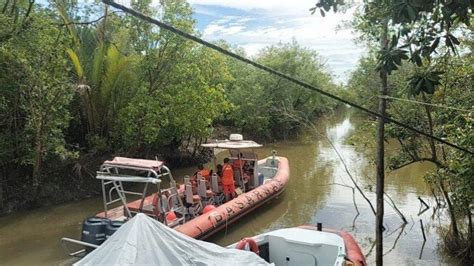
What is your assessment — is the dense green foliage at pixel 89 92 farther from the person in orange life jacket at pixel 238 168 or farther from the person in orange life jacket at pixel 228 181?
the person in orange life jacket at pixel 228 181

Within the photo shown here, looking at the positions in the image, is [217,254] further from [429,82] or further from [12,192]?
[12,192]

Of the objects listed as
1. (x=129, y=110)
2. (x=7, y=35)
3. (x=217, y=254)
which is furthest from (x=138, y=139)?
(x=217, y=254)

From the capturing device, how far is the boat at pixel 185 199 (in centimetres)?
794

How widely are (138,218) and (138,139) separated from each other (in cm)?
954

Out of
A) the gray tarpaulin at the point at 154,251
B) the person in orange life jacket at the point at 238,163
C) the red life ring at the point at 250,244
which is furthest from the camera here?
the person in orange life jacket at the point at 238,163

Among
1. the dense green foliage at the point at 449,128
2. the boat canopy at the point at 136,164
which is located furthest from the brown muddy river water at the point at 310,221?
the boat canopy at the point at 136,164

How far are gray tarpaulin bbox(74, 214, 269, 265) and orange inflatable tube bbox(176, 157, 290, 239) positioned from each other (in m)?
3.87

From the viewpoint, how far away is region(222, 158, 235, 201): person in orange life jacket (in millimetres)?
10883

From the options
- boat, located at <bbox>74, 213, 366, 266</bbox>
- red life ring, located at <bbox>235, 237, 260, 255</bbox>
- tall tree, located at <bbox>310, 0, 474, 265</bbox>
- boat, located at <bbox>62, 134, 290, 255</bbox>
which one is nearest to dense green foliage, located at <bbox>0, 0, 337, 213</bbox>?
boat, located at <bbox>62, 134, 290, 255</bbox>

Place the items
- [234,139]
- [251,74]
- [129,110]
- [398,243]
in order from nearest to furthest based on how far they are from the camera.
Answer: [398,243], [234,139], [129,110], [251,74]

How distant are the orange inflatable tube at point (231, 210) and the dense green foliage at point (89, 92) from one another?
12.5ft

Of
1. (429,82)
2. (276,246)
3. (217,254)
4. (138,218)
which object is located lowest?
(276,246)

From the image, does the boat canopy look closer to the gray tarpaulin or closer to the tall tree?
the gray tarpaulin

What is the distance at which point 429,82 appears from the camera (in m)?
3.36
